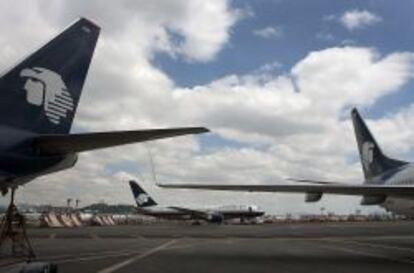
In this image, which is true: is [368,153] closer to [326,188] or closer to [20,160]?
[326,188]

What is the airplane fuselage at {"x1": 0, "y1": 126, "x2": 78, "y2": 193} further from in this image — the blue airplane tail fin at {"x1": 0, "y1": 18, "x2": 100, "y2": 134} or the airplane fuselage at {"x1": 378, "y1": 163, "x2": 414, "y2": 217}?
the airplane fuselage at {"x1": 378, "y1": 163, "x2": 414, "y2": 217}

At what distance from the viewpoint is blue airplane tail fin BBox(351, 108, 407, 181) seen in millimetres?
34031

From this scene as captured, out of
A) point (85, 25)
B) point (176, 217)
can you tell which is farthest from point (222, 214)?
point (85, 25)

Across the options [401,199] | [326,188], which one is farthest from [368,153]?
[326,188]

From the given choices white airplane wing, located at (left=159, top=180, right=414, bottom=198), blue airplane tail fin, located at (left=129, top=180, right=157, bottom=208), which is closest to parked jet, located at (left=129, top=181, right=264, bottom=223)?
blue airplane tail fin, located at (left=129, top=180, right=157, bottom=208)

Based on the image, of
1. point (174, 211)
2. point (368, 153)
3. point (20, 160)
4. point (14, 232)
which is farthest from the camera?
point (174, 211)

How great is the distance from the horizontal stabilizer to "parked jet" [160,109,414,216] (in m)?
13.3

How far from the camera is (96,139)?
1071cm

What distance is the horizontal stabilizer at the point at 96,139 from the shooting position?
34.8ft

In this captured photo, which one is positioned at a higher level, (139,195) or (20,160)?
(139,195)

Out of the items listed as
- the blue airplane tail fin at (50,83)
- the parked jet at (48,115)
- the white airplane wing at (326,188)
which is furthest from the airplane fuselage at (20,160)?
the white airplane wing at (326,188)

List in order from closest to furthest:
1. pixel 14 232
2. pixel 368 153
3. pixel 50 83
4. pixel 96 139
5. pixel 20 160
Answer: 1. pixel 20 160
2. pixel 96 139
3. pixel 50 83
4. pixel 14 232
5. pixel 368 153

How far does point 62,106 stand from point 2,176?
2.73m

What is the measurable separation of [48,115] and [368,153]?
82.4 feet
